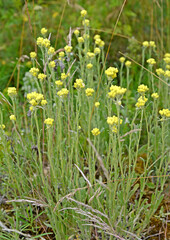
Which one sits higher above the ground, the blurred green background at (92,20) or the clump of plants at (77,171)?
the blurred green background at (92,20)

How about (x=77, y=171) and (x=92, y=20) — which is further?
(x=92, y=20)

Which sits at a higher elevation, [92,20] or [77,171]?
[92,20]

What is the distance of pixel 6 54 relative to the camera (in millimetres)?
3426

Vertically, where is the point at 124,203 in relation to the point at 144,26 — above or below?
below

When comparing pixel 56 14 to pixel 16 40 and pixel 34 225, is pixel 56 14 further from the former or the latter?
pixel 34 225

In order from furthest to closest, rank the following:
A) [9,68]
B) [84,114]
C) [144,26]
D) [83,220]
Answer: [144,26]
[9,68]
[84,114]
[83,220]

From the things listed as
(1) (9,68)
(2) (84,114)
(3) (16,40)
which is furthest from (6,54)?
(2) (84,114)

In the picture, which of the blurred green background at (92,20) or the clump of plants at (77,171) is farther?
the blurred green background at (92,20)

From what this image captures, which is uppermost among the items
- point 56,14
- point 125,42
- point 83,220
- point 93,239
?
point 56,14

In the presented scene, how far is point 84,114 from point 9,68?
1.56 m

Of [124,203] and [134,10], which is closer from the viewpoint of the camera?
[124,203]

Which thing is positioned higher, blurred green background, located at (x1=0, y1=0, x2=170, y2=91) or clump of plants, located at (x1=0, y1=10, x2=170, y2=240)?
blurred green background, located at (x1=0, y1=0, x2=170, y2=91)

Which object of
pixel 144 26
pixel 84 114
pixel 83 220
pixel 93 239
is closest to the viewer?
pixel 83 220

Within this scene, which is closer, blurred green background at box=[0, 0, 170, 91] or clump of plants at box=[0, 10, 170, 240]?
clump of plants at box=[0, 10, 170, 240]
